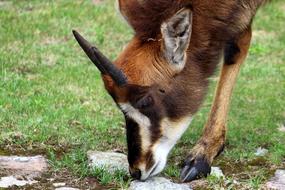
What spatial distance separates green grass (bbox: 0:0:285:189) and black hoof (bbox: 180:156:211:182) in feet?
0.39

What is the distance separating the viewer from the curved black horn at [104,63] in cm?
551

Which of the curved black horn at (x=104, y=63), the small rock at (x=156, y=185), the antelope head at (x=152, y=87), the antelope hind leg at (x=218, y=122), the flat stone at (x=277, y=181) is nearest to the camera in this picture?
the curved black horn at (x=104, y=63)

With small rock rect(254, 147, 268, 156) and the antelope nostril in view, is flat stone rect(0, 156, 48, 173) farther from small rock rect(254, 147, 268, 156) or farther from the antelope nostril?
small rock rect(254, 147, 268, 156)

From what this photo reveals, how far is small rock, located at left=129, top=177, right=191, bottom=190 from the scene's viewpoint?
19.5 feet

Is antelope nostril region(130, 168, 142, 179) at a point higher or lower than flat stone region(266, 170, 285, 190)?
higher

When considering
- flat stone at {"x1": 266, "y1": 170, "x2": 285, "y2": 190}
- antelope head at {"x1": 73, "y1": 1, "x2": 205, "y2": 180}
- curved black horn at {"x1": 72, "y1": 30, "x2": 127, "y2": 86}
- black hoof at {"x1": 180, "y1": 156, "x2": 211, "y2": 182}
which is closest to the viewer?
curved black horn at {"x1": 72, "y1": 30, "x2": 127, "y2": 86}

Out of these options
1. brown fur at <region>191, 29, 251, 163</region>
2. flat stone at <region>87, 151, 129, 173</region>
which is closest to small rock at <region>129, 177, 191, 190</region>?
flat stone at <region>87, 151, 129, 173</region>

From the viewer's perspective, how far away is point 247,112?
8.19 metres

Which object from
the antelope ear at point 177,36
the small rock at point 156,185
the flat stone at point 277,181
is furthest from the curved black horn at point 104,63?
the flat stone at point 277,181

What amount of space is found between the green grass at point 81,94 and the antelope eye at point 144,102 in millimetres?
663

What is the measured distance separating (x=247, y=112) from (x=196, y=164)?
78.1 inches

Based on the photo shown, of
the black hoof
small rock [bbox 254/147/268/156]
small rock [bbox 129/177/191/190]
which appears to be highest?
small rock [bbox 129/177/191/190]

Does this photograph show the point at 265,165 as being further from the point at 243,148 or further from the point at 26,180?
the point at 26,180

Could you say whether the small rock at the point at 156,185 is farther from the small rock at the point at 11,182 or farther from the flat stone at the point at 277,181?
the small rock at the point at 11,182
